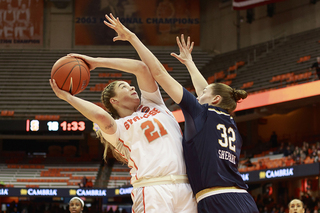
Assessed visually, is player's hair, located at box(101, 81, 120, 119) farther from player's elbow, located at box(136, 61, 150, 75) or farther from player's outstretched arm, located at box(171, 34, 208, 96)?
player's outstretched arm, located at box(171, 34, 208, 96)

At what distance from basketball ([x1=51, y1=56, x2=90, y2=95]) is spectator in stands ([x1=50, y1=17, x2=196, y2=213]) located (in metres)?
0.06

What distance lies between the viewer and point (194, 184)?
3.04 metres

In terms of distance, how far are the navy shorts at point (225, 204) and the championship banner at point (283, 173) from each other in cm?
1073

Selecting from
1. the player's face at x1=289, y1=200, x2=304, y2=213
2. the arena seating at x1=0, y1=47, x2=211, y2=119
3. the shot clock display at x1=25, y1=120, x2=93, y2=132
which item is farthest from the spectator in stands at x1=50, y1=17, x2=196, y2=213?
the arena seating at x1=0, y1=47, x2=211, y2=119

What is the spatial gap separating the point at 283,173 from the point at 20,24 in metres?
18.9

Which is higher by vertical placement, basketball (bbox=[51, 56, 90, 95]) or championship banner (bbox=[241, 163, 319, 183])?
basketball (bbox=[51, 56, 90, 95])

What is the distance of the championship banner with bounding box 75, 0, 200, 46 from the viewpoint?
83.3ft

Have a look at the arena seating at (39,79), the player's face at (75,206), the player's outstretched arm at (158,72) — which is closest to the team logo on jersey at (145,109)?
the player's outstretched arm at (158,72)

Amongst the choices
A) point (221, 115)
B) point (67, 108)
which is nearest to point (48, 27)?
point (67, 108)

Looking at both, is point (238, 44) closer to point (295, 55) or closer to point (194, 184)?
point (295, 55)

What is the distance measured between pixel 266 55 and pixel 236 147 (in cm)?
1854

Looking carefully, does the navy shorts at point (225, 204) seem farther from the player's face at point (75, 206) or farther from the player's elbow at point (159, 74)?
the player's face at point (75, 206)

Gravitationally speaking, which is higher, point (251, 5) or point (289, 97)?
point (251, 5)

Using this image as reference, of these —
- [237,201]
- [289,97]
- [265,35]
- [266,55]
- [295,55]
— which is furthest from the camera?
[265,35]
